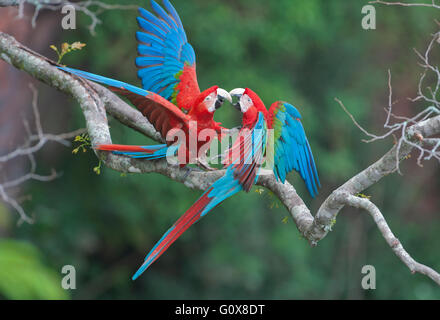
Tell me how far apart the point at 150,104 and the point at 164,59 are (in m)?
0.57

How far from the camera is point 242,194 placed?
4320mm

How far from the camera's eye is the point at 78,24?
13.8 ft

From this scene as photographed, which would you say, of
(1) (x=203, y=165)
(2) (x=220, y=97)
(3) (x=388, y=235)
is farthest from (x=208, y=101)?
(3) (x=388, y=235)

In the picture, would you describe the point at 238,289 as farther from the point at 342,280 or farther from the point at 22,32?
the point at 22,32

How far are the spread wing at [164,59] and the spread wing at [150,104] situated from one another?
38 cm

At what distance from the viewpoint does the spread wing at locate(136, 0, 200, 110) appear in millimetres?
2252

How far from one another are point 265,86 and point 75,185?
71.7 inches

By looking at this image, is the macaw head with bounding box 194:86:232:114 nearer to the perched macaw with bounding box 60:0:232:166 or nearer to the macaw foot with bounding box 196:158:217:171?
the perched macaw with bounding box 60:0:232:166

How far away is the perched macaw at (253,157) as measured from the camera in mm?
1724

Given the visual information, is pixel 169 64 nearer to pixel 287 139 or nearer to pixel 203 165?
pixel 203 165

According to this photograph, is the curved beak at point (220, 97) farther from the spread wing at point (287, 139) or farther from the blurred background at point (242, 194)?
the blurred background at point (242, 194)

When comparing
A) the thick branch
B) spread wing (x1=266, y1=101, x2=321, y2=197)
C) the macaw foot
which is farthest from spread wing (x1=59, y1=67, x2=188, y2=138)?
the thick branch

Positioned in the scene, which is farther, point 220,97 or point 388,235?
point 220,97

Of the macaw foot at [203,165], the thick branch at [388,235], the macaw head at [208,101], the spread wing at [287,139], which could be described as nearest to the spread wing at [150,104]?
the macaw head at [208,101]
